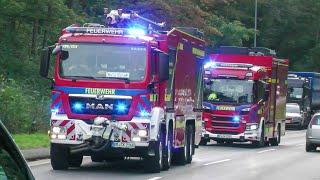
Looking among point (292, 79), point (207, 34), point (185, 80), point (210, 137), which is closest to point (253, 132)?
point (210, 137)

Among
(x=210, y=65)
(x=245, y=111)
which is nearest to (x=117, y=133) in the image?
(x=245, y=111)

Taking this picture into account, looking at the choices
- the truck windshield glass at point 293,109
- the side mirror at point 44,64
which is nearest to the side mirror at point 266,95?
the side mirror at point 44,64

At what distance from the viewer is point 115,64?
1598cm

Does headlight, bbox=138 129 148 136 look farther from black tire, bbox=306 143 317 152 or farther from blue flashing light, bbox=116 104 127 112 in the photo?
black tire, bbox=306 143 317 152

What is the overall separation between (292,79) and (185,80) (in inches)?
1490

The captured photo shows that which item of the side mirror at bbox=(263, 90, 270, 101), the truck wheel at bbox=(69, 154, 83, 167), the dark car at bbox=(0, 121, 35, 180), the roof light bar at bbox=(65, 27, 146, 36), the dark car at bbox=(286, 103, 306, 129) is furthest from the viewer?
the dark car at bbox=(286, 103, 306, 129)

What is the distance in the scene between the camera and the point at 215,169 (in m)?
18.5

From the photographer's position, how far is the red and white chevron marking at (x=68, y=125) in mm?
15864

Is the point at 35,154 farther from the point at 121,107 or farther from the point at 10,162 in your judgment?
the point at 10,162

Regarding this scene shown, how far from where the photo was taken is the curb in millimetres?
19156

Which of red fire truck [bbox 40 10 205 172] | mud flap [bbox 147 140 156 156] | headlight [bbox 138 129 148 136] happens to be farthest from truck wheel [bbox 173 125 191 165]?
headlight [bbox 138 129 148 136]

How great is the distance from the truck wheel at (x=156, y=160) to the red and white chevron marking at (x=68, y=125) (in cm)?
164

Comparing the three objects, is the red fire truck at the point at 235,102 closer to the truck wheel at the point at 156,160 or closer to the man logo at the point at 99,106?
the truck wheel at the point at 156,160

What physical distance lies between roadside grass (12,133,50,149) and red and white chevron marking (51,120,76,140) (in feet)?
17.1
